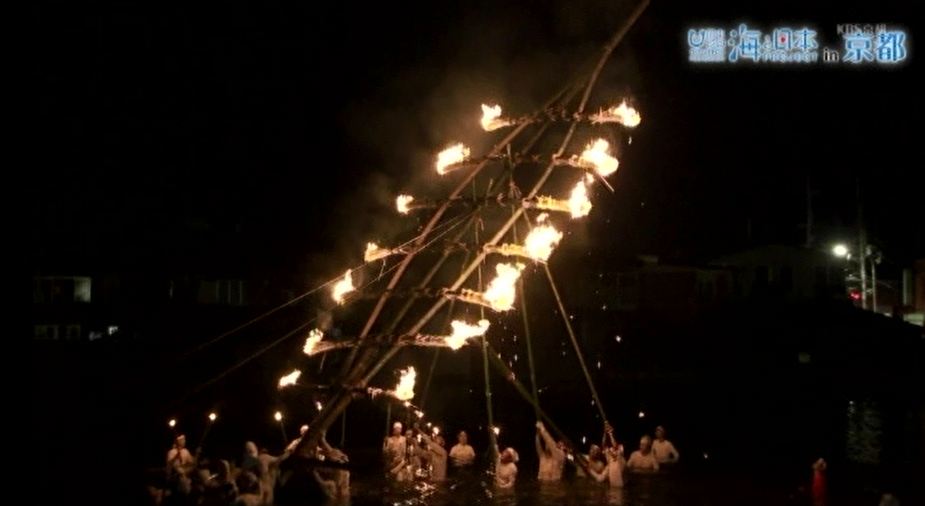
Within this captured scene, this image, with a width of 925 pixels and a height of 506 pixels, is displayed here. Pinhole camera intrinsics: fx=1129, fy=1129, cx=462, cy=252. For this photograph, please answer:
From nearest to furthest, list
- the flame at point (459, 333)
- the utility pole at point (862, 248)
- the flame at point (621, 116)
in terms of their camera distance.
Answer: the flame at point (459, 333), the flame at point (621, 116), the utility pole at point (862, 248)

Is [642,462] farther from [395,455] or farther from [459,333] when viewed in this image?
[459,333]

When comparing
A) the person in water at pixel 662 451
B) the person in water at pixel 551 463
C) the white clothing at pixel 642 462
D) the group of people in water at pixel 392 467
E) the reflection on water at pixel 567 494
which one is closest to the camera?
the group of people in water at pixel 392 467

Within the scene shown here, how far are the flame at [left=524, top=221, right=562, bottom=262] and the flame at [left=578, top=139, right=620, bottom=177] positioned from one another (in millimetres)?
1094

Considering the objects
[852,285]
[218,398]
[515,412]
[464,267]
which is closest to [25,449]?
[464,267]

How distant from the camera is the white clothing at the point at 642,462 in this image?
66.5ft

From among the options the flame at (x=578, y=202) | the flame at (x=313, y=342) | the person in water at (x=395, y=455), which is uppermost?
the flame at (x=578, y=202)

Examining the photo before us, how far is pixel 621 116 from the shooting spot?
15.0 m

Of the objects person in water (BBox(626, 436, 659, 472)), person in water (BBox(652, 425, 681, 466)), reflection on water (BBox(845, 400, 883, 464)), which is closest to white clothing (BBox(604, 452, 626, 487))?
person in water (BBox(626, 436, 659, 472))

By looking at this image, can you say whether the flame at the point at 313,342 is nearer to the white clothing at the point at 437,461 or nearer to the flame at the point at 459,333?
the flame at the point at 459,333

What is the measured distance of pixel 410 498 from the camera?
1752 centimetres

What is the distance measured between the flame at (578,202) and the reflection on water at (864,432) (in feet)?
41.2

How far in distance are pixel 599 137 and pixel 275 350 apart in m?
20.3

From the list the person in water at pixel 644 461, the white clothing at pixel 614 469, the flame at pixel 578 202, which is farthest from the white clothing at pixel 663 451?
the flame at pixel 578 202

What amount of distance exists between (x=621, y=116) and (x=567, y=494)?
20.6 ft
